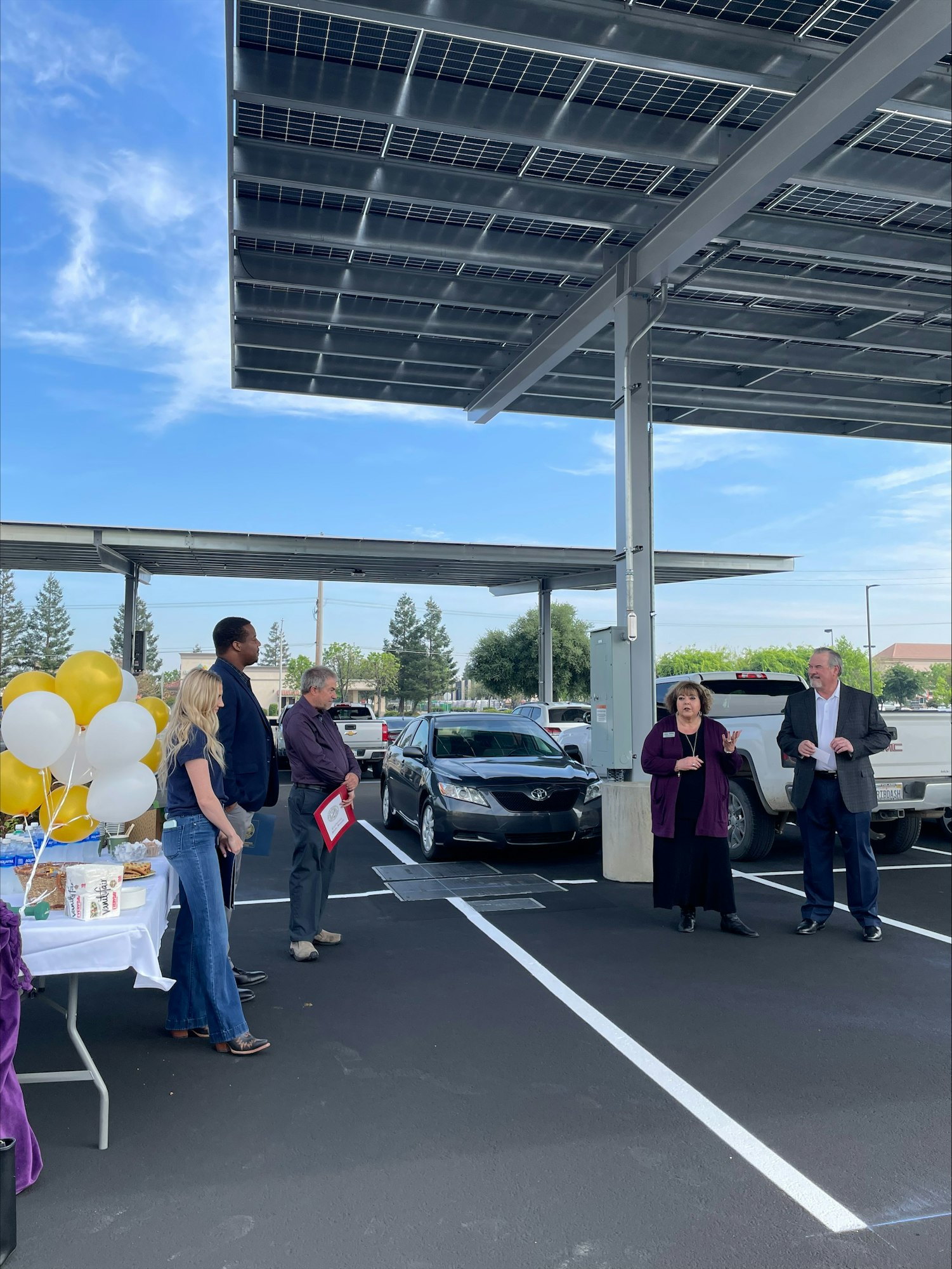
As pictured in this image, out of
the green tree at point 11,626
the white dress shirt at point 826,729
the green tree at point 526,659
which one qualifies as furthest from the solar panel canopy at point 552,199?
the green tree at point 11,626

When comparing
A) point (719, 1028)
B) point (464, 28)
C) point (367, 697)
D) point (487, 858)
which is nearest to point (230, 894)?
point (719, 1028)

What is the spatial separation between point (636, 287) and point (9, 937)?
865 centimetres

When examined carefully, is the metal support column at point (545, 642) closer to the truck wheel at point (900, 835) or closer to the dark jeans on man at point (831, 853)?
the truck wheel at point (900, 835)

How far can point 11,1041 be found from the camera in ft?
10.7

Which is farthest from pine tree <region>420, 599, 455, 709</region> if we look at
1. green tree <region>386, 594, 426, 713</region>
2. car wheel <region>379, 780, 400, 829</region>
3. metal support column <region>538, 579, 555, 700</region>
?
car wheel <region>379, 780, 400, 829</region>

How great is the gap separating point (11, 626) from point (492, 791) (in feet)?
312

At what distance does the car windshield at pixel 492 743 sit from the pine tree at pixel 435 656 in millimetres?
96521

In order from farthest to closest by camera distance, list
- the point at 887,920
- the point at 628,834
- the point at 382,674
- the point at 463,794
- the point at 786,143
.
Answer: the point at 382,674, the point at 463,794, the point at 628,834, the point at 887,920, the point at 786,143

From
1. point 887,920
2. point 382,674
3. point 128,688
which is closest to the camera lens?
point 128,688

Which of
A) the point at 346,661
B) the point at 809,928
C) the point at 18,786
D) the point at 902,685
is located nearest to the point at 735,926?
the point at 809,928

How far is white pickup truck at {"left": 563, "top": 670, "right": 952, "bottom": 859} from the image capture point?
30.7ft

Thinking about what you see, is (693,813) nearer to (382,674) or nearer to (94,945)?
(94,945)

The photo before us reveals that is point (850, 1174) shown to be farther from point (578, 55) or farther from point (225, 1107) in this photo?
point (578, 55)

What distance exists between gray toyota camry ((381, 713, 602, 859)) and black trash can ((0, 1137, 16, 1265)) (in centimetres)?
648
